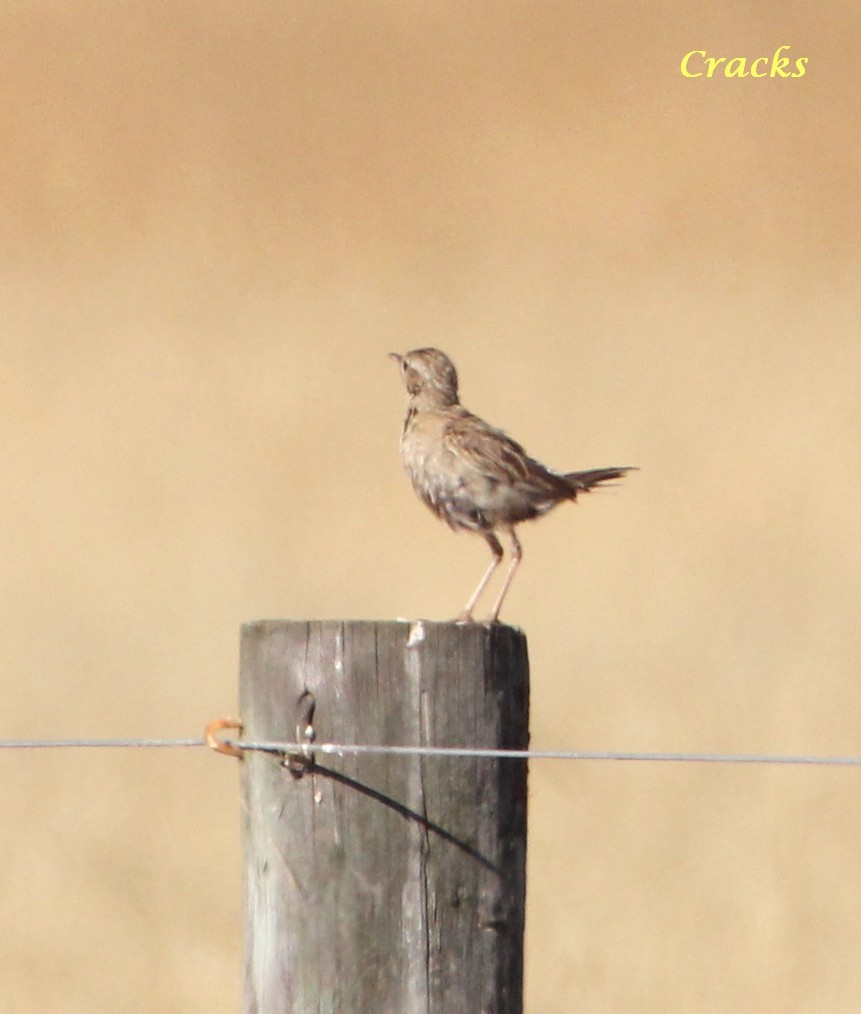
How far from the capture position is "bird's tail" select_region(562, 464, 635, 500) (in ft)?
22.7

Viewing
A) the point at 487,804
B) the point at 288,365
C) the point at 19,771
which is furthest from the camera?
the point at 288,365

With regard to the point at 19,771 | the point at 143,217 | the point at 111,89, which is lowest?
the point at 19,771

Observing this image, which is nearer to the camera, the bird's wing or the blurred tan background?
the bird's wing

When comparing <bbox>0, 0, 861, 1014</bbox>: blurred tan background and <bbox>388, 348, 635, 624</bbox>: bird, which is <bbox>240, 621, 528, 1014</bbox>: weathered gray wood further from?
<bbox>0, 0, 861, 1014</bbox>: blurred tan background

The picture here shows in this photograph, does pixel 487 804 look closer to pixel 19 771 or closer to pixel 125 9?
pixel 19 771

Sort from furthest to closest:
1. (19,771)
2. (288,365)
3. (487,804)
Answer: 1. (288,365)
2. (19,771)
3. (487,804)

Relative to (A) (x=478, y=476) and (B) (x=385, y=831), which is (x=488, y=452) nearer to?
(A) (x=478, y=476)

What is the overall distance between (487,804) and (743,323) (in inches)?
259

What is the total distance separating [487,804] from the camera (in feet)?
13.7

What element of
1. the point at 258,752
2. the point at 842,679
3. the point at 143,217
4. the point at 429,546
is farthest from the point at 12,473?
the point at 258,752

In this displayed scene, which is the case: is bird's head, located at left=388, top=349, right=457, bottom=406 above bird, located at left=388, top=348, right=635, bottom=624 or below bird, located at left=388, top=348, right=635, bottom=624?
above

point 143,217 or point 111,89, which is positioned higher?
point 111,89

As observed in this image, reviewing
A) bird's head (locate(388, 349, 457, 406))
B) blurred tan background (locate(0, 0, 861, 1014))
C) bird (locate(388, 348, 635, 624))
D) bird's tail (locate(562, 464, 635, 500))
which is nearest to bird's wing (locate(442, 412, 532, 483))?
bird (locate(388, 348, 635, 624))

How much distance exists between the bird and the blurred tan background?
315 cm
